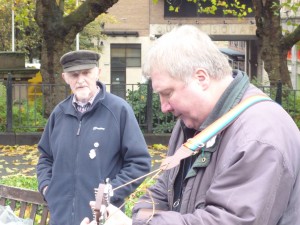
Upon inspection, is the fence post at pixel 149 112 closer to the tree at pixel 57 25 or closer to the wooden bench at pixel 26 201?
the tree at pixel 57 25

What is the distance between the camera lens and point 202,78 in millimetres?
2299

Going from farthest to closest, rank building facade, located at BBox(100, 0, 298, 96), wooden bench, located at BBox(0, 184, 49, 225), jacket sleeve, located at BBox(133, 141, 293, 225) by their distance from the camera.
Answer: building facade, located at BBox(100, 0, 298, 96) → wooden bench, located at BBox(0, 184, 49, 225) → jacket sleeve, located at BBox(133, 141, 293, 225)

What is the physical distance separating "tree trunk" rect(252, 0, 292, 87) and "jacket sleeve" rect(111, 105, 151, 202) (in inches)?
440

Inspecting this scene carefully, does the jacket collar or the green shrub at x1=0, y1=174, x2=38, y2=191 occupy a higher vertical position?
the jacket collar

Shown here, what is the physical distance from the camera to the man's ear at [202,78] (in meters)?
2.29

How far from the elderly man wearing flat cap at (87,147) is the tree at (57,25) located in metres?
9.51

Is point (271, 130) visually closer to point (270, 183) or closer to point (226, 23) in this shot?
point (270, 183)

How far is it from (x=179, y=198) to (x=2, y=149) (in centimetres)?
1006

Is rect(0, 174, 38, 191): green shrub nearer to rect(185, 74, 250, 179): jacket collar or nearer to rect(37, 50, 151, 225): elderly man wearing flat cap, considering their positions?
rect(37, 50, 151, 225): elderly man wearing flat cap

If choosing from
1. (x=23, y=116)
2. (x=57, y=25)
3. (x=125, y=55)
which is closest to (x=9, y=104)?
(x=23, y=116)

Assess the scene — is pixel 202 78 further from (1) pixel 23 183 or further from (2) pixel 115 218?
(1) pixel 23 183

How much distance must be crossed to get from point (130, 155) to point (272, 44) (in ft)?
38.1

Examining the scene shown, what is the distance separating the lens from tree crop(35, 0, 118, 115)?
13.8m

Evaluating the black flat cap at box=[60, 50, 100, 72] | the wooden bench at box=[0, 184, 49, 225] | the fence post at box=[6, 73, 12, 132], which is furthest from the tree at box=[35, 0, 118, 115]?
the black flat cap at box=[60, 50, 100, 72]
